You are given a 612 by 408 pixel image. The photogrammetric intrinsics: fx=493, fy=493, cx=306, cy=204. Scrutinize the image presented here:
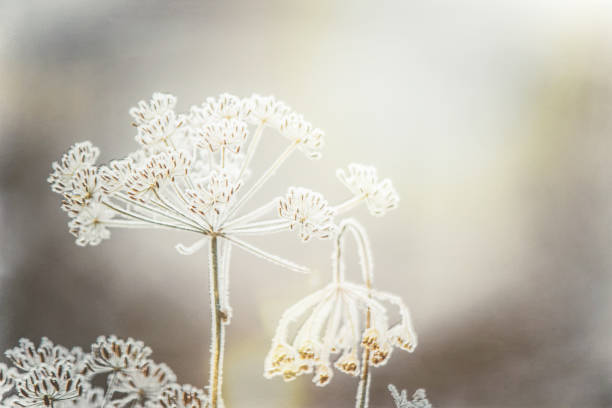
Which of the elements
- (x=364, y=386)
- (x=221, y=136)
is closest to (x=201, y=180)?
(x=221, y=136)

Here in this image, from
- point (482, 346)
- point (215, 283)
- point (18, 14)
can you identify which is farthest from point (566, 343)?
point (18, 14)

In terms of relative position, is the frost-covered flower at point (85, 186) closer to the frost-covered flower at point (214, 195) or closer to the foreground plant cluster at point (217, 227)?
the foreground plant cluster at point (217, 227)

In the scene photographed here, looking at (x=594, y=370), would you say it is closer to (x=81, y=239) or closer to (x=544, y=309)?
(x=544, y=309)

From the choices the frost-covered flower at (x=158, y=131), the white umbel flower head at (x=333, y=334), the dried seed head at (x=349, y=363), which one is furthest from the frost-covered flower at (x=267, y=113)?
the dried seed head at (x=349, y=363)

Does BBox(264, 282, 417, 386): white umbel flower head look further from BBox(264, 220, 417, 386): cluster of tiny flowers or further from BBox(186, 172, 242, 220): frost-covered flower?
BBox(186, 172, 242, 220): frost-covered flower

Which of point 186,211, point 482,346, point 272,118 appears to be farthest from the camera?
point 482,346

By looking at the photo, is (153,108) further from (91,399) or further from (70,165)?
(91,399)
